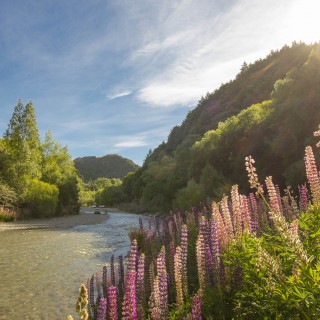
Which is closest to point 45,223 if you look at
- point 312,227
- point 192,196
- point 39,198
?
point 39,198

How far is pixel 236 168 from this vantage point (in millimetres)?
37812

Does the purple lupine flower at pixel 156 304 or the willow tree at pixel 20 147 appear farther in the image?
the willow tree at pixel 20 147

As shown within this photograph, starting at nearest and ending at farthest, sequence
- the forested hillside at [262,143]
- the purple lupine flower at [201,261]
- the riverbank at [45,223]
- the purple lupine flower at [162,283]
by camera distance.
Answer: the purple lupine flower at [162,283] → the purple lupine flower at [201,261] → the forested hillside at [262,143] → the riverbank at [45,223]

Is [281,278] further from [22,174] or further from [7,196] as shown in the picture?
[22,174]

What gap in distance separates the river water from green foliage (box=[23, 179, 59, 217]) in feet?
89.0

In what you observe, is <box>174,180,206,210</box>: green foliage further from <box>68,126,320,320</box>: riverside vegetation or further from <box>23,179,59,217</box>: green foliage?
<box>68,126,320,320</box>: riverside vegetation

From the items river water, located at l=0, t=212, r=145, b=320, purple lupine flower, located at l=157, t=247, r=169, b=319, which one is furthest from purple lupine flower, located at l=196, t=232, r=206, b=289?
river water, located at l=0, t=212, r=145, b=320

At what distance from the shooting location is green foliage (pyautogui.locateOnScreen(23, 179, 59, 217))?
50719mm

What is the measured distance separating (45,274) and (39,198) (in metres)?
39.9

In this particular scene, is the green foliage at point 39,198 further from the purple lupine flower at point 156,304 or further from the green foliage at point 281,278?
the green foliage at point 281,278

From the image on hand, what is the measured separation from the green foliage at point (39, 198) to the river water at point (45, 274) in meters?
27.1

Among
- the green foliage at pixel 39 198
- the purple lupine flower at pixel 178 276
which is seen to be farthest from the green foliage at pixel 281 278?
the green foliage at pixel 39 198

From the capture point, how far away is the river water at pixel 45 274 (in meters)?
10.1

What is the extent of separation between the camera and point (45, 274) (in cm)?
1446
